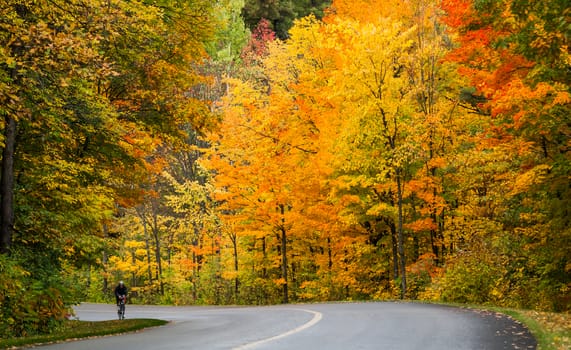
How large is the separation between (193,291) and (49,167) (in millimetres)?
24407

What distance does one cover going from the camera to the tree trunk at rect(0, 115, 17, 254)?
13953mm

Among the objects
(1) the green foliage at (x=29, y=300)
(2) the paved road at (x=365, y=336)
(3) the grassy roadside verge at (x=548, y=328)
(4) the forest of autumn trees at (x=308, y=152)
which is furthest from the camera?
(1) the green foliage at (x=29, y=300)

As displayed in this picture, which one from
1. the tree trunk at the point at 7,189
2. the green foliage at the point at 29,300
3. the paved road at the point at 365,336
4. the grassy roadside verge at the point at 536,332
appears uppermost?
the tree trunk at the point at 7,189

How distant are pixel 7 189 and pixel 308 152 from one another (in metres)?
16.5

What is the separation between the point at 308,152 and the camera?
28.5 metres

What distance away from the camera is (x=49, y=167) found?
14312 mm

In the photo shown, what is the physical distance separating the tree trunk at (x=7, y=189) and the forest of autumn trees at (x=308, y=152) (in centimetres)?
5

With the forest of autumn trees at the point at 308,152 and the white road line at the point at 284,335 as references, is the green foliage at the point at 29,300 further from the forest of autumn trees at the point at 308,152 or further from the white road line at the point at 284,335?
the white road line at the point at 284,335

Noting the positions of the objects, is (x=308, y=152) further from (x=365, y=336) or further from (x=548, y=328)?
(x=365, y=336)

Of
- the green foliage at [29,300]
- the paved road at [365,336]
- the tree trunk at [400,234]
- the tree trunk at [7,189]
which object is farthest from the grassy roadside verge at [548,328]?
the tree trunk at [7,189]

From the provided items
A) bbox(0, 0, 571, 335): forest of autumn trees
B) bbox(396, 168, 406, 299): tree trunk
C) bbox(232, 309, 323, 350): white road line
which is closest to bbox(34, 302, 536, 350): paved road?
bbox(232, 309, 323, 350): white road line

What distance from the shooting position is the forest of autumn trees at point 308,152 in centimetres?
1241

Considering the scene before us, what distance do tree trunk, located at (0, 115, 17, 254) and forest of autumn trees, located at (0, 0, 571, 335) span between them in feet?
0.16

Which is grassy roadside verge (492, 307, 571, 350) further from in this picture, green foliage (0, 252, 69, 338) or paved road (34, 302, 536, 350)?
green foliage (0, 252, 69, 338)
